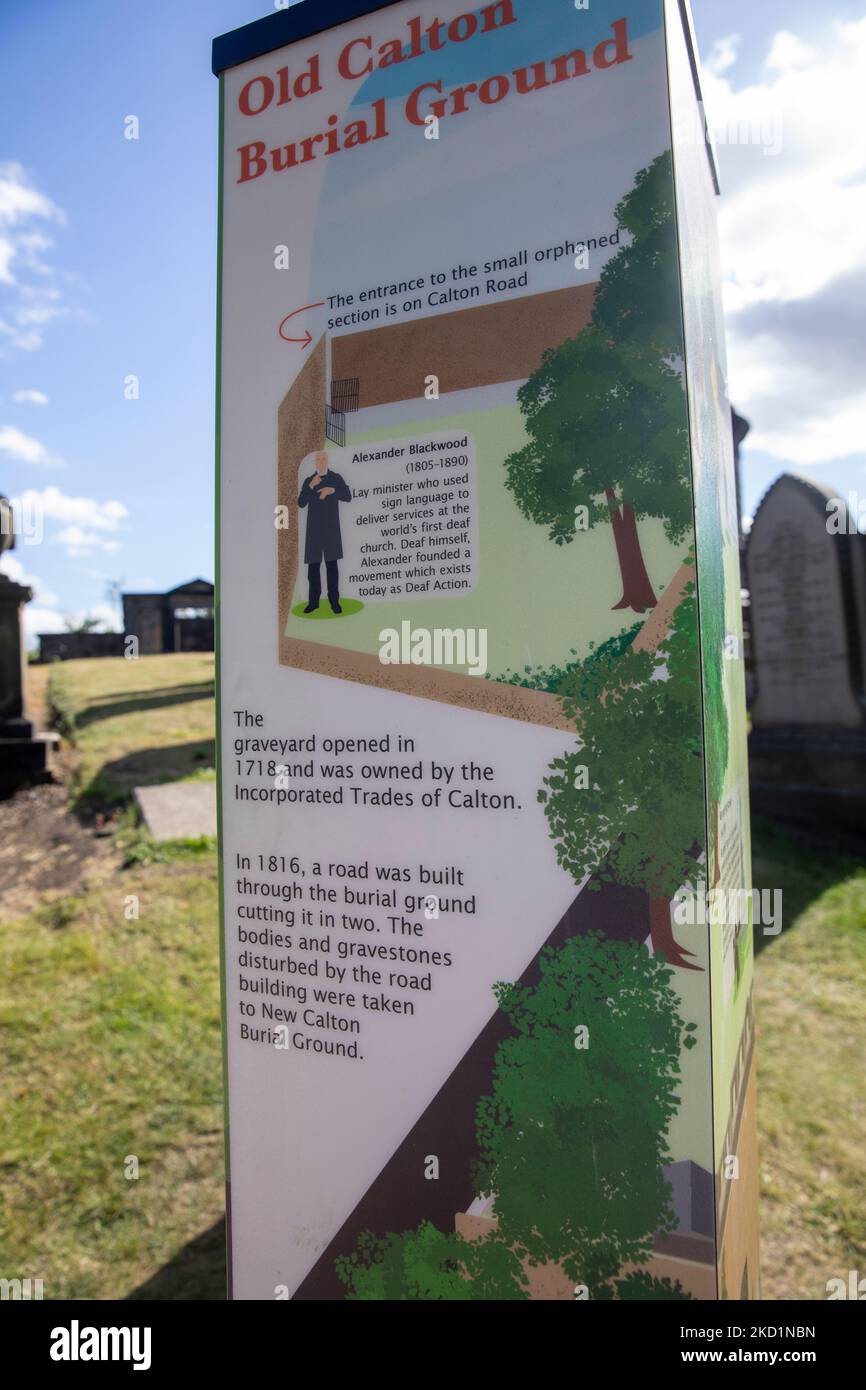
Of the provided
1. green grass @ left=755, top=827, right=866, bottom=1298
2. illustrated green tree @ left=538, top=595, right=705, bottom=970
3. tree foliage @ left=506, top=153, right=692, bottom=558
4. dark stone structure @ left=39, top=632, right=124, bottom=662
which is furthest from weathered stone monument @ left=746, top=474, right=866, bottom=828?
dark stone structure @ left=39, top=632, right=124, bottom=662

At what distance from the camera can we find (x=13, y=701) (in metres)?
7.82

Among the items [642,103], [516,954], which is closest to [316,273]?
[642,103]

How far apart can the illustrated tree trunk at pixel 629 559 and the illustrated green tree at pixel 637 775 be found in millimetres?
69

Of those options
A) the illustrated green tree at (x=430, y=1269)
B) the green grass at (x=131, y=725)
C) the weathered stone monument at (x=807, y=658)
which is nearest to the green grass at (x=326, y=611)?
the illustrated green tree at (x=430, y=1269)

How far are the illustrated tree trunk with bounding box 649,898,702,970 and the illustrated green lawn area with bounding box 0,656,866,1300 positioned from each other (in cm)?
206

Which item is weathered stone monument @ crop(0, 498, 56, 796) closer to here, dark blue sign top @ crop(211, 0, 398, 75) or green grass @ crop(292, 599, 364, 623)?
dark blue sign top @ crop(211, 0, 398, 75)

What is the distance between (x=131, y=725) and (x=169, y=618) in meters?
20.8

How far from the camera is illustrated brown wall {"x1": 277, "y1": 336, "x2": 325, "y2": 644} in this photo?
1797mm

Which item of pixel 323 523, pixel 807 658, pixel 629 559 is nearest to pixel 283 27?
pixel 323 523

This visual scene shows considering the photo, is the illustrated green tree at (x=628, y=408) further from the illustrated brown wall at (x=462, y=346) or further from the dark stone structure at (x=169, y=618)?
the dark stone structure at (x=169, y=618)

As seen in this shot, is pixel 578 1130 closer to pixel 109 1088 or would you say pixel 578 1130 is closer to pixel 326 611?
pixel 326 611

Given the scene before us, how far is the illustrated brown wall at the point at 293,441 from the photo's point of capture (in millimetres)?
1797
